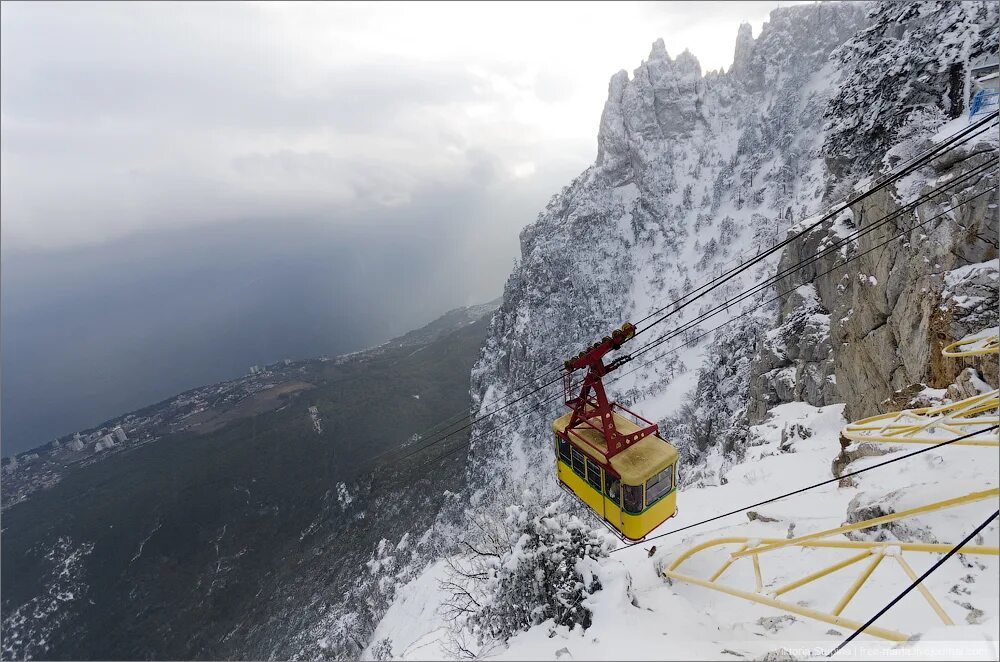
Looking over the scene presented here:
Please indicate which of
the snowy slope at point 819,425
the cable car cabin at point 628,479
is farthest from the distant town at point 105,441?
the cable car cabin at point 628,479

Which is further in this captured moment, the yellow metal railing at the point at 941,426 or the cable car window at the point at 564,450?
the cable car window at the point at 564,450

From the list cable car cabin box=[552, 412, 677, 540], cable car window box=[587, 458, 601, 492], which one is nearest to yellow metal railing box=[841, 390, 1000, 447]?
cable car cabin box=[552, 412, 677, 540]

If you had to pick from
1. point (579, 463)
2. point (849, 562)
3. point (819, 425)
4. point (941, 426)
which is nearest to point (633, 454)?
point (579, 463)

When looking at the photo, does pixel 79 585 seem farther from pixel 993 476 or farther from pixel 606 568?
pixel 993 476

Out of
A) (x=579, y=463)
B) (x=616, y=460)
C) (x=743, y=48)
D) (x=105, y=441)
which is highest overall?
(x=743, y=48)

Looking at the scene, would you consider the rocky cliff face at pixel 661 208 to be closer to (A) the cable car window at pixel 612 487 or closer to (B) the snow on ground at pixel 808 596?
(A) the cable car window at pixel 612 487

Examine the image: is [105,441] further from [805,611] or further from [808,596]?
[805,611]
